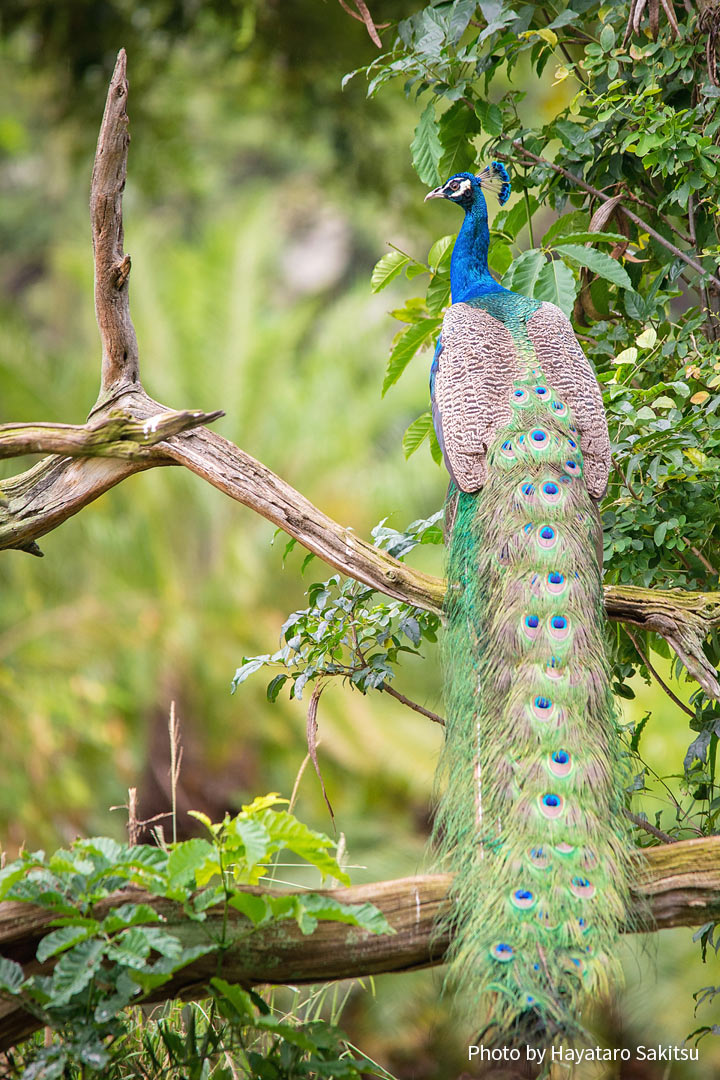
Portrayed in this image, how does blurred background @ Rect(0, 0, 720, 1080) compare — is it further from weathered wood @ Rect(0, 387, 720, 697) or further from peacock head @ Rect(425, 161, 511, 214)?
weathered wood @ Rect(0, 387, 720, 697)

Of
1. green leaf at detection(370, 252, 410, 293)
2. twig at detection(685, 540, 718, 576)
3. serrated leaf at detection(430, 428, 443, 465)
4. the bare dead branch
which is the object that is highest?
green leaf at detection(370, 252, 410, 293)

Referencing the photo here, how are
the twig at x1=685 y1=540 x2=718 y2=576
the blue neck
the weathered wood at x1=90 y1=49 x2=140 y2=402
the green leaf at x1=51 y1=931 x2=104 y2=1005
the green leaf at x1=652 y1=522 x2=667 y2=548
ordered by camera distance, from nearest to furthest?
the green leaf at x1=51 y1=931 x2=104 y2=1005
the weathered wood at x1=90 y1=49 x2=140 y2=402
the green leaf at x1=652 y1=522 x2=667 y2=548
the twig at x1=685 y1=540 x2=718 y2=576
the blue neck

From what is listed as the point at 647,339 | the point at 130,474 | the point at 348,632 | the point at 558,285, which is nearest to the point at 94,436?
the point at 130,474

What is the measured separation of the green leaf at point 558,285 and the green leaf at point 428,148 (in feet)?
1.50

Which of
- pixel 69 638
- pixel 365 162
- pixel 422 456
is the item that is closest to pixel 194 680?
pixel 69 638

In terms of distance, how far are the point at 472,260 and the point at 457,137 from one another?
0.34 metres

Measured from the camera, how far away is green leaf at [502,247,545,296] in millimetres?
2725

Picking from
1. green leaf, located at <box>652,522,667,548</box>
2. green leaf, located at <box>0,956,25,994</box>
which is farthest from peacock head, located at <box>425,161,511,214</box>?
green leaf, located at <box>0,956,25,994</box>

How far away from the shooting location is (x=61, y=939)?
6.01 feet

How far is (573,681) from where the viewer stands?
7.33 ft

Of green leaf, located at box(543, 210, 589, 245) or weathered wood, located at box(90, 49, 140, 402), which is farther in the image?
green leaf, located at box(543, 210, 589, 245)

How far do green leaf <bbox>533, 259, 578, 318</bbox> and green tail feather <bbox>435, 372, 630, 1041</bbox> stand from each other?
0.61 ft

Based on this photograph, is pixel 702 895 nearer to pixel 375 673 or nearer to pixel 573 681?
pixel 573 681

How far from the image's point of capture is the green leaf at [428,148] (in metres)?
2.92
